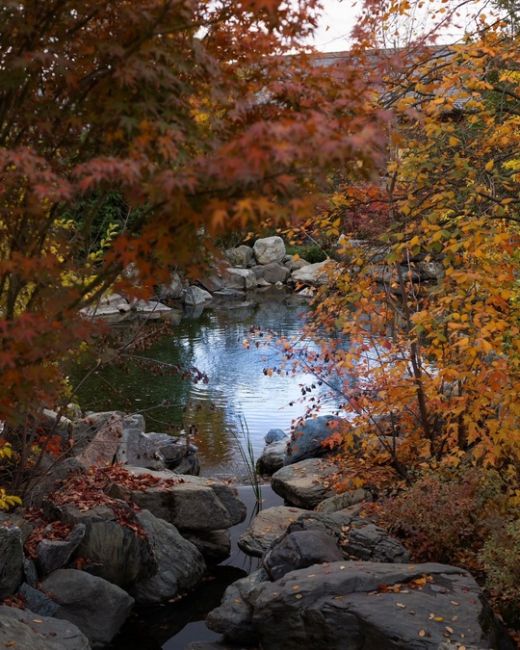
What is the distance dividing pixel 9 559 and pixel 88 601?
759 mm

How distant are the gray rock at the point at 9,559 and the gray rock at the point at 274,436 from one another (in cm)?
598

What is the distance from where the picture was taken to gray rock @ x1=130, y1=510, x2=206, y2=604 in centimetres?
651

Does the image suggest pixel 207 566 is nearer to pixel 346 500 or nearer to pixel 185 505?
pixel 185 505

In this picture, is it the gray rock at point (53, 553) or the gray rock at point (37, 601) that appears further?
the gray rock at point (53, 553)

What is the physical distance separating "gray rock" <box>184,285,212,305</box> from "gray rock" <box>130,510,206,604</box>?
623 inches

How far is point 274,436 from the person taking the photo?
11219mm

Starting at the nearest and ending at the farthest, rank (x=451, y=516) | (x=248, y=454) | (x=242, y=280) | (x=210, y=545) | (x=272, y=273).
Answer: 1. (x=451, y=516)
2. (x=210, y=545)
3. (x=248, y=454)
4. (x=242, y=280)
5. (x=272, y=273)

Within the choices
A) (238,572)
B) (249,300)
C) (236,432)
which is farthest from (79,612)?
(249,300)

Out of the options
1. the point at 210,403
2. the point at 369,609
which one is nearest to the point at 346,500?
the point at 369,609

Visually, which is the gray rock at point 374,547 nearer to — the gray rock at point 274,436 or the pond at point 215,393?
the pond at point 215,393

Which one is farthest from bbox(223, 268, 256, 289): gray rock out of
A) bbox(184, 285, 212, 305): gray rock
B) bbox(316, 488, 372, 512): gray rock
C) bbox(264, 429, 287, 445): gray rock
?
bbox(316, 488, 372, 512): gray rock

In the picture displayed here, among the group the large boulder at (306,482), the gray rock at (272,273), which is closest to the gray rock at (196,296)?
the gray rock at (272,273)

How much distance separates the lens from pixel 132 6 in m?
3.03

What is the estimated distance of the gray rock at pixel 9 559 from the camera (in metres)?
5.28
